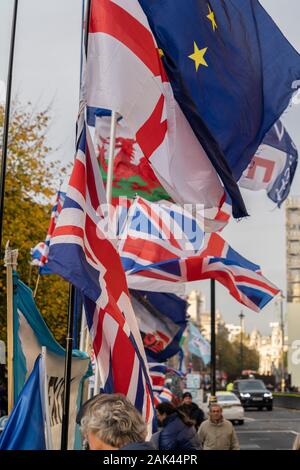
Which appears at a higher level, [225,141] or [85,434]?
[225,141]

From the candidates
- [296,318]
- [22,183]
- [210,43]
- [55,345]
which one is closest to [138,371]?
[55,345]

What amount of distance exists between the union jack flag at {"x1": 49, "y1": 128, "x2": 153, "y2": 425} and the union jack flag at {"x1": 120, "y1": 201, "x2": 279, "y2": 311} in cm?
462

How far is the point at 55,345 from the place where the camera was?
329 inches

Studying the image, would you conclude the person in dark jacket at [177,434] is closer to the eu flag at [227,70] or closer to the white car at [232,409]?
the eu flag at [227,70]

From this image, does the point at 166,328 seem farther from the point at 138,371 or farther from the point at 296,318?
the point at 296,318

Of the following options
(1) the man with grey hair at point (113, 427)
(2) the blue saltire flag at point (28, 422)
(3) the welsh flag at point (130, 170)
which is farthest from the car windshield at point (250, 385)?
(1) the man with grey hair at point (113, 427)

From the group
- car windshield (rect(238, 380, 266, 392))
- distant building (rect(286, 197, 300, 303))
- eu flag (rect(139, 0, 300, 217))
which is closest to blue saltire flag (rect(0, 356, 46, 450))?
eu flag (rect(139, 0, 300, 217))

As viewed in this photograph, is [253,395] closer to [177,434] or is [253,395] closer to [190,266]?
[190,266]

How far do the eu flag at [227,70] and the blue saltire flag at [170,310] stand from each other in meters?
7.11

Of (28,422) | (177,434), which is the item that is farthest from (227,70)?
(28,422)

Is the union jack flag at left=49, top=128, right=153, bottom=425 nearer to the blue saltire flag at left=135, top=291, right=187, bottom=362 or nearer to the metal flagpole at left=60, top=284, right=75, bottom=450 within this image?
the metal flagpole at left=60, top=284, right=75, bottom=450

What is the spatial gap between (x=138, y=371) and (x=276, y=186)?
222 inches

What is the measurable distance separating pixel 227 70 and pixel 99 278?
266cm

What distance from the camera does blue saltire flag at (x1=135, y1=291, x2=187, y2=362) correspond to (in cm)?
1546
